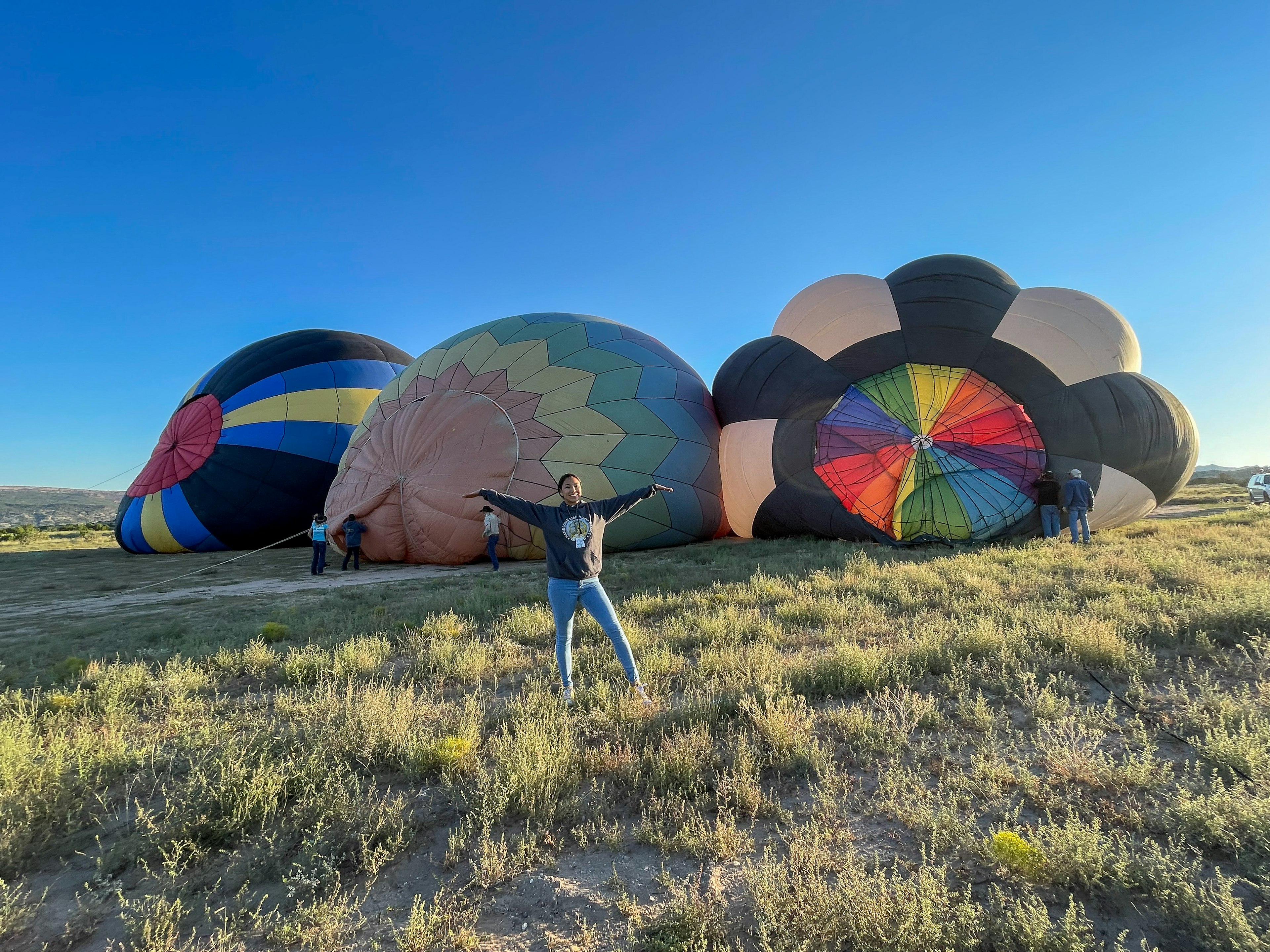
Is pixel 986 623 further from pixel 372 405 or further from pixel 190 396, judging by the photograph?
pixel 190 396

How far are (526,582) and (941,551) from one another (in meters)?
6.30

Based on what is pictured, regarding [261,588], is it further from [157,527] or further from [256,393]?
[157,527]

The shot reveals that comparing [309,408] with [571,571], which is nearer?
[571,571]

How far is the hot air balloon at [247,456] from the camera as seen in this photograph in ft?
46.0

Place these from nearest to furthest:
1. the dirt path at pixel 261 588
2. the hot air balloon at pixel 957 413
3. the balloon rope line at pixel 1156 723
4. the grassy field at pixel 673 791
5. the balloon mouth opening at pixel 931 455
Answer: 1. the grassy field at pixel 673 791
2. the balloon rope line at pixel 1156 723
3. the dirt path at pixel 261 588
4. the hot air balloon at pixel 957 413
5. the balloon mouth opening at pixel 931 455

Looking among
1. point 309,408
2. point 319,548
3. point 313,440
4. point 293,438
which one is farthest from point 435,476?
point 309,408

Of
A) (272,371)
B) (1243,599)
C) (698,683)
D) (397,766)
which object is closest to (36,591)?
(272,371)

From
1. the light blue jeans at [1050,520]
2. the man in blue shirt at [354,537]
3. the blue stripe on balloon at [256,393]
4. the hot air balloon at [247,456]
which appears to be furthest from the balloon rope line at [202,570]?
the light blue jeans at [1050,520]

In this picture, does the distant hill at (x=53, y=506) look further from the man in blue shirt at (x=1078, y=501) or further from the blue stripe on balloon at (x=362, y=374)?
the man in blue shirt at (x=1078, y=501)

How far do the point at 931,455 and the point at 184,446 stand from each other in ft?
54.8

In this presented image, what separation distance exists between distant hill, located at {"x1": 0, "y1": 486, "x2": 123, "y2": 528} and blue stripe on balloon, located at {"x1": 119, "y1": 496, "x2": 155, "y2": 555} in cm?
5694

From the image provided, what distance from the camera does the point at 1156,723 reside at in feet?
9.96

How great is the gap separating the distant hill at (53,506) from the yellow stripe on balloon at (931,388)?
7387 cm

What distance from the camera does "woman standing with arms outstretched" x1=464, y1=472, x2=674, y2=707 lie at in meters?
3.73
